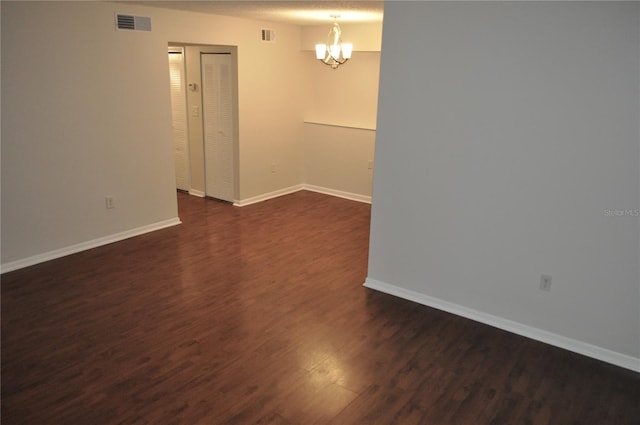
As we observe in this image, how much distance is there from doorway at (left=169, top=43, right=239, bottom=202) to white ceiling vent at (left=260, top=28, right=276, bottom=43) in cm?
47

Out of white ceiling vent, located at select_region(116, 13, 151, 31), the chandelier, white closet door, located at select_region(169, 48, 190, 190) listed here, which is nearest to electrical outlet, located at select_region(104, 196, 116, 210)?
white ceiling vent, located at select_region(116, 13, 151, 31)

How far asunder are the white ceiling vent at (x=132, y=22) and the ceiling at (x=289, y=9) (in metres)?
0.19

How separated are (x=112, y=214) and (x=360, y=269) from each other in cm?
260

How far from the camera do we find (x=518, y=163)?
335cm

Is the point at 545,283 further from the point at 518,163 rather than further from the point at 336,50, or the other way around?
the point at 336,50

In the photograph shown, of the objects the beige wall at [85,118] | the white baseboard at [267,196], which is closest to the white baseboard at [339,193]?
the white baseboard at [267,196]

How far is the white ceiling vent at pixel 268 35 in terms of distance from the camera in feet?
20.4

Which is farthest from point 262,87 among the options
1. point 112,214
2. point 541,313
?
point 541,313

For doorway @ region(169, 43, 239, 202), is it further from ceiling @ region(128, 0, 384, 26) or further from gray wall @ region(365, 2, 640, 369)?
gray wall @ region(365, 2, 640, 369)

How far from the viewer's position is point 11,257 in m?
4.34

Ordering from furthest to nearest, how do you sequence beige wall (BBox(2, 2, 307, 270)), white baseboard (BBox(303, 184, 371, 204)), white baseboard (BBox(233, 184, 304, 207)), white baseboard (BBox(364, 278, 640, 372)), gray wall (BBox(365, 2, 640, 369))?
white baseboard (BBox(303, 184, 371, 204))
white baseboard (BBox(233, 184, 304, 207))
beige wall (BBox(2, 2, 307, 270))
white baseboard (BBox(364, 278, 640, 372))
gray wall (BBox(365, 2, 640, 369))

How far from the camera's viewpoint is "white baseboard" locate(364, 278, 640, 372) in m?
3.25

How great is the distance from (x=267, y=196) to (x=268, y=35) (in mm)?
2129

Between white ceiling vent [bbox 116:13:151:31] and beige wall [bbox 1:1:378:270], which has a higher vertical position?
white ceiling vent [bbox 116:13:151:31]
